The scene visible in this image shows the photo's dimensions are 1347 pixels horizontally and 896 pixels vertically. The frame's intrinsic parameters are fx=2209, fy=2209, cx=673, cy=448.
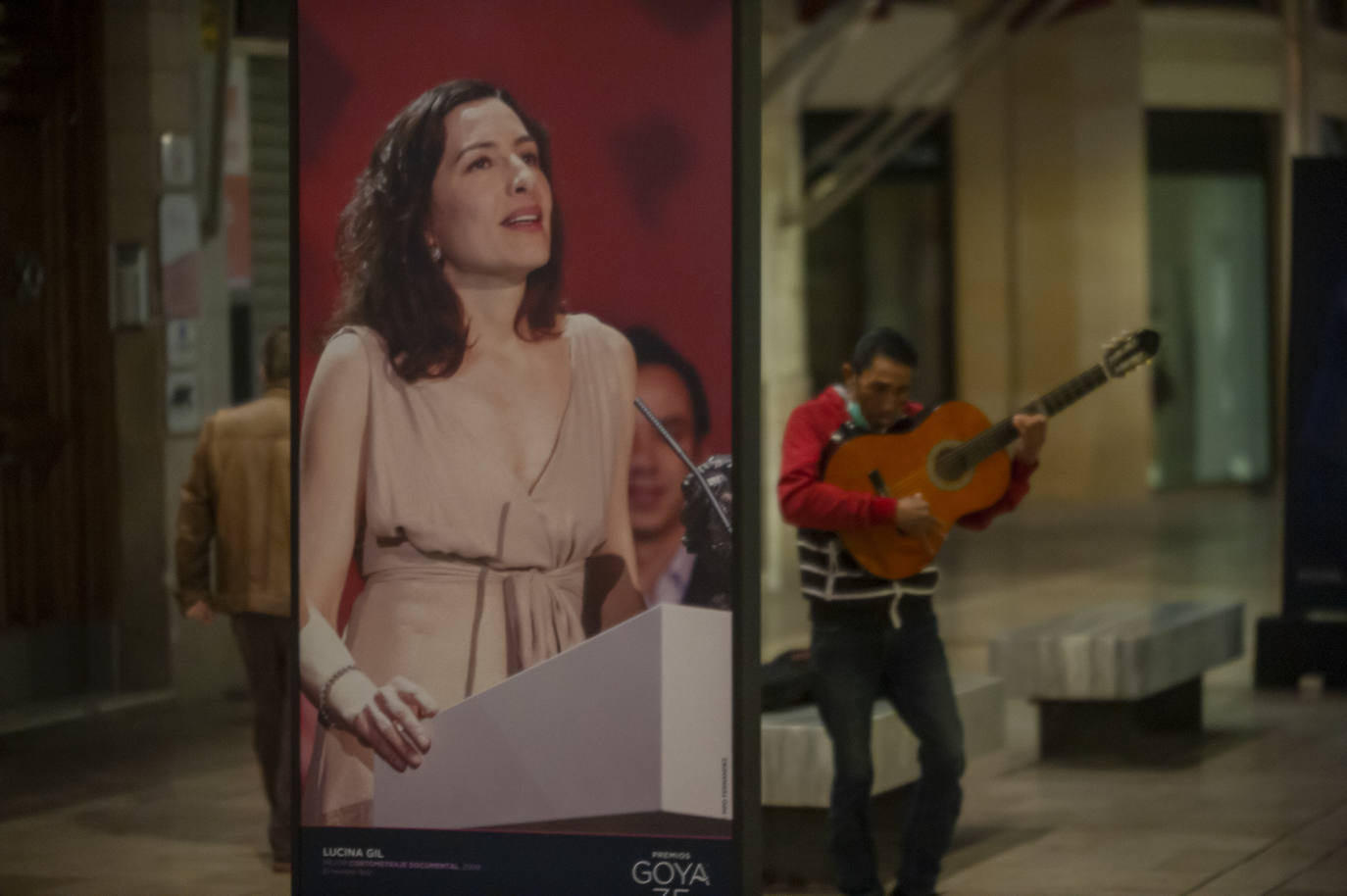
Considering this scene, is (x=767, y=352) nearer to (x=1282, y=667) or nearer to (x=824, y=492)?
(x=1282, y=667)

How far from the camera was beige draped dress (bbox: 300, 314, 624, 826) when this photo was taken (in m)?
5.04

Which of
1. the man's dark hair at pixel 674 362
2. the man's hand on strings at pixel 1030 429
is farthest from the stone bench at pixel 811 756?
the man's dark hair at pixel 674 362

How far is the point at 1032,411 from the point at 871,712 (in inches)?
38.9

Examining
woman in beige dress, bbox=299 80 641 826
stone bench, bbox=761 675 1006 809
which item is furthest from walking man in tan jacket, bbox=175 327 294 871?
woman in beige dress, bbox=299 80 641 826

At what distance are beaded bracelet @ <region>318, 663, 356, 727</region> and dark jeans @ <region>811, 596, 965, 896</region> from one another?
1.64 metres

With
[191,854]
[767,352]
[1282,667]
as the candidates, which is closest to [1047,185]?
[767,352]

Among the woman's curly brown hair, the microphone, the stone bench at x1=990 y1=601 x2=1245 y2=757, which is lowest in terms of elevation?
the stone bench at x1=990 y1=601 x2=1245 y2=757

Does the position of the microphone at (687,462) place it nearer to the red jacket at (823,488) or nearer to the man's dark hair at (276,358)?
the red jacket at (823,488)

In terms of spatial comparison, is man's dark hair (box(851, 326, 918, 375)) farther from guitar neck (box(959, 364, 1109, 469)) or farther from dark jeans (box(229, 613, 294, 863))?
dark jeans (box(229, 613, 294, 863))

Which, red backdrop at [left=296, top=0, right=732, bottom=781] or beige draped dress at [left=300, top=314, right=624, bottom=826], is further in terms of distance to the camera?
beige draped dress at [left=300, top=314, right=624, bottom=826]

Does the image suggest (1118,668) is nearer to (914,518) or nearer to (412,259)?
(914,518)

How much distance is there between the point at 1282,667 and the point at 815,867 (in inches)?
188

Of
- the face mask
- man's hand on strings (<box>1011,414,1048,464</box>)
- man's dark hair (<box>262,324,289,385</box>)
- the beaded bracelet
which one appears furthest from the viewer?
man's dark hair (<box>262,324,289,385</box>)

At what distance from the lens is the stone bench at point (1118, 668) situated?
891 centimetres
